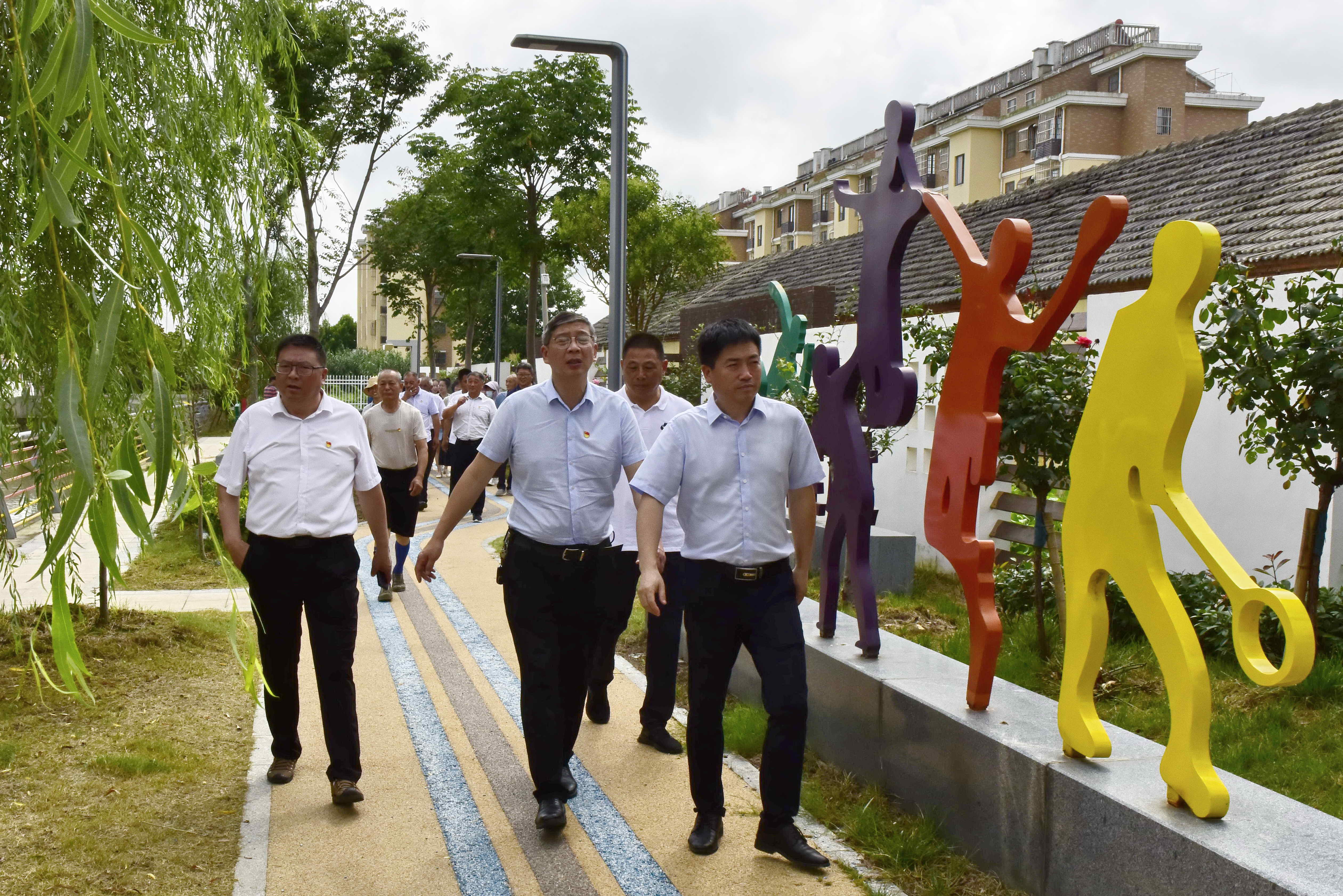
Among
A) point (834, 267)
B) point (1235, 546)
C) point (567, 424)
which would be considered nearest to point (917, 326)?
point (1235, 546)

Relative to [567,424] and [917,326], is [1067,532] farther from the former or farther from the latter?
[917,326]

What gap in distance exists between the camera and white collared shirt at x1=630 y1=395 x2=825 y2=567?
4.64 metres

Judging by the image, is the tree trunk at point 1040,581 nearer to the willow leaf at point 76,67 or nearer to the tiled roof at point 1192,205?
the tiled roof at point 1192,205

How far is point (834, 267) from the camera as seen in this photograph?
21.2 m

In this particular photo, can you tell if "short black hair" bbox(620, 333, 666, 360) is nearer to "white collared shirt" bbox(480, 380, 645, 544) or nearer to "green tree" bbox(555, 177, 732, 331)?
"white collared shirt" bbox(480, 380, 645, 544)

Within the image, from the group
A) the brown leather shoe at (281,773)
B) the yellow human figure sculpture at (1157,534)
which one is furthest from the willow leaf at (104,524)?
the brown leather shoe at (281,773)

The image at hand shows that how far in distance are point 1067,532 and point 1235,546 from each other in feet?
14.6

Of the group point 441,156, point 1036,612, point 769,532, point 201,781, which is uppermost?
point 441,156

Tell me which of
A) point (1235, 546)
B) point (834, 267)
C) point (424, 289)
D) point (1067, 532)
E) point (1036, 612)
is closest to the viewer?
point (1067, 532)

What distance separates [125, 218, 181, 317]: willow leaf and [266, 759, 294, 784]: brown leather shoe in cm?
348

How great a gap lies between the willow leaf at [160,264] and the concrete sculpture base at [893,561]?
823 centimetres

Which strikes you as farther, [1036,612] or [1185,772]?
[1036,612]

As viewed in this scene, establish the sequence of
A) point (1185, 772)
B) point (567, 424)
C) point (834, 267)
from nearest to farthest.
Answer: point (1185, 772) < point (567, 424) < point (834, 267)

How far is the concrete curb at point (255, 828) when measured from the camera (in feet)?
14.5
